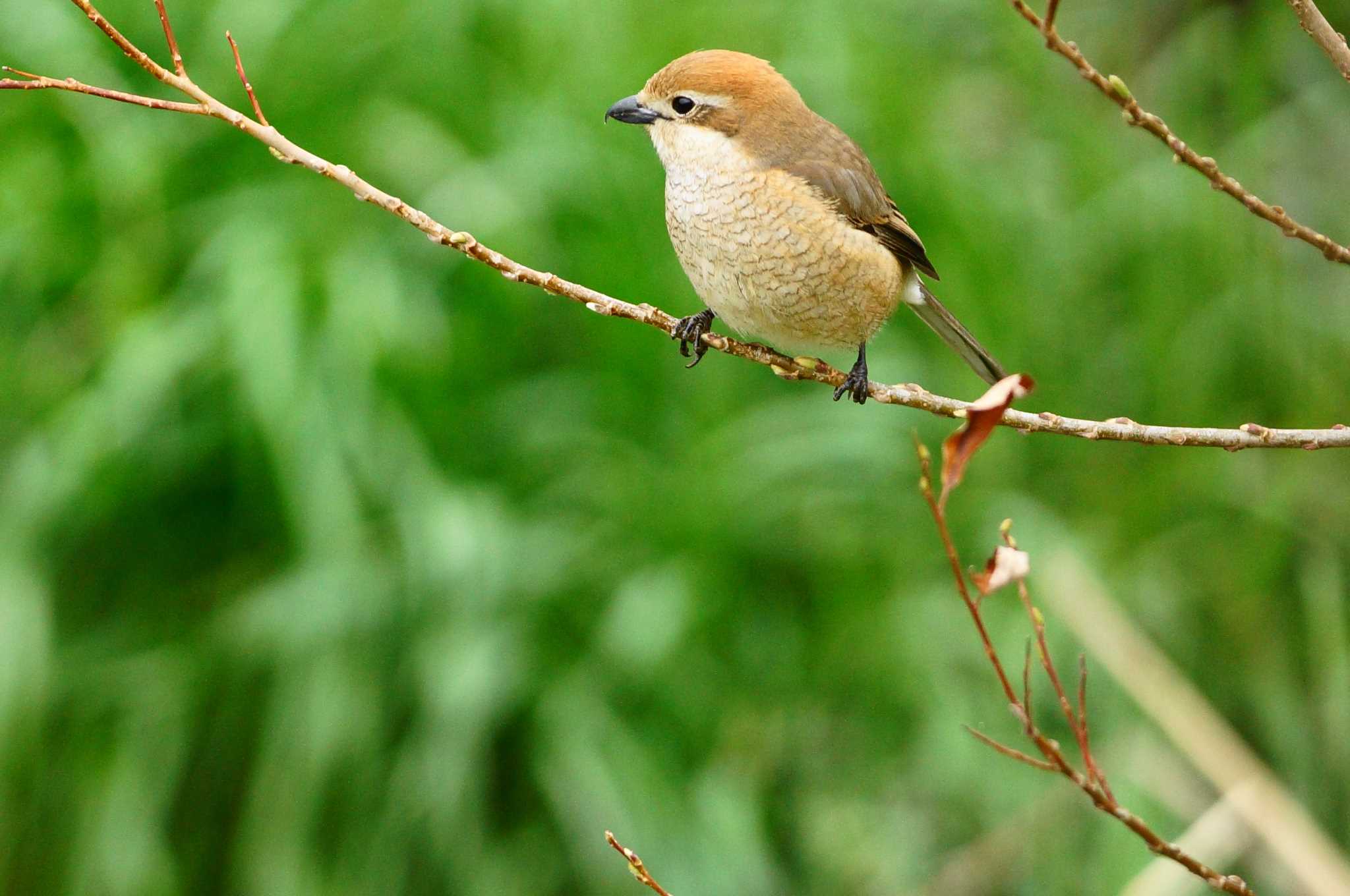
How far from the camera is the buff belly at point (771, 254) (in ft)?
8.04

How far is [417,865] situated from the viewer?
11.0ft

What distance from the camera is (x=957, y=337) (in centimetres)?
289

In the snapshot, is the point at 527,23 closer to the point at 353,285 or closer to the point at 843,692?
the point at 353,285

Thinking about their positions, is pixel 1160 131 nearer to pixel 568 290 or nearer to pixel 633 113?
pixel 568 290

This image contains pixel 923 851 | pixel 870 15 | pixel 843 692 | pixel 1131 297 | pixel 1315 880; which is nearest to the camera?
pixel 1315 880

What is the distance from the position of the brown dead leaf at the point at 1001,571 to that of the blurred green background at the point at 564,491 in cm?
201

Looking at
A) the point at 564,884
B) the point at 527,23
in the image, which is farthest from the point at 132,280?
the point at 564,884

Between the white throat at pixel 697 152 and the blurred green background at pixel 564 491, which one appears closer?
the white throat at pixel 697 152

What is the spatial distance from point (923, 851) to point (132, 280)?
2.54m

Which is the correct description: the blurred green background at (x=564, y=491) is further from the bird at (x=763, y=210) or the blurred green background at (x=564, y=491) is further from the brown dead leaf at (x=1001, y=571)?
the brown dead leaf at (x=1001, y=571)

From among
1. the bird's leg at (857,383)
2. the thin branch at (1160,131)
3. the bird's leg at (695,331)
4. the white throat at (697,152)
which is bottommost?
the bird's leg at (695,331)

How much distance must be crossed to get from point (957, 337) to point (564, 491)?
128cm

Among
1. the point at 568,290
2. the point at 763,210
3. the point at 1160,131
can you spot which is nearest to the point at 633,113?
the point at 763,210

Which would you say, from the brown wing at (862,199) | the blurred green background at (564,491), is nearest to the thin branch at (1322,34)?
the brown wing at (862,199)
